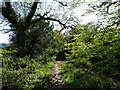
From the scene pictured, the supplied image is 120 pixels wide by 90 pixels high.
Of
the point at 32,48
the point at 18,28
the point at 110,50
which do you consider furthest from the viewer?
the point at 32,48

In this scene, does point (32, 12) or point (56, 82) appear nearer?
point (56, 82)

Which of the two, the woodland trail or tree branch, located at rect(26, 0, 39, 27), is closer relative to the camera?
the woodland trail

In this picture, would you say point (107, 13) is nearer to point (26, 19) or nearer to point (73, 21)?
point (73, 21)

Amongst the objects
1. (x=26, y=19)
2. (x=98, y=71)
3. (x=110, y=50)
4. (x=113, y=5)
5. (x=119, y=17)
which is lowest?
(x=98, y=71)

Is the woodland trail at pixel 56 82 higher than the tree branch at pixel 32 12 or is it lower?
lower

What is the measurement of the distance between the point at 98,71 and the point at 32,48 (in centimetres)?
896

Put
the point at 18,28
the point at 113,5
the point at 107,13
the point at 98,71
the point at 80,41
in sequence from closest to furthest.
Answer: the point at 107,13, the point at 113,5, the point at 80,41, the point at 98,71, the point at 18,28

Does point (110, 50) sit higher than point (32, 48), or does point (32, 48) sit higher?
point (110, 50)

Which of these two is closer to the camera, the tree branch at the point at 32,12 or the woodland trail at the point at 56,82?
the woodland trail at the point at 56,82

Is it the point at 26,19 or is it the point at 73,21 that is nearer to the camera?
the point at 26,19

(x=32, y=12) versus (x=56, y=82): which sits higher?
(x=32, y=12)

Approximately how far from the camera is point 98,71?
7344 mm

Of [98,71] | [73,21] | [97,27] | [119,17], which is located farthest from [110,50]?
[73,21]

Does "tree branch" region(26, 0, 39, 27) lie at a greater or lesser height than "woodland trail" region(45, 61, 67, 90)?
greater
